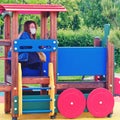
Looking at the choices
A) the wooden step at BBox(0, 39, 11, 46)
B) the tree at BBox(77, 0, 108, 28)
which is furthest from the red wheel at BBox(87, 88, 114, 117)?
the tree at BBox(77, 0, 108, 28)

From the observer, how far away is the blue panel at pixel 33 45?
334 inches

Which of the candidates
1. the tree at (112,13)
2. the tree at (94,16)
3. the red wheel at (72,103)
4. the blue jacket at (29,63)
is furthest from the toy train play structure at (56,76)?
the tree at (94,16)

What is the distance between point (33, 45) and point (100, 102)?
1719 mm

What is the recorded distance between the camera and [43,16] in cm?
951

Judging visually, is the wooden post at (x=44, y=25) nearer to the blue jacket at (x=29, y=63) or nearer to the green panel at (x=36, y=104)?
the blue jacket at (x=29, y=63)

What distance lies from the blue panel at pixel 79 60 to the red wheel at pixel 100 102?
0.39 m

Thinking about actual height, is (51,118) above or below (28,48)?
below

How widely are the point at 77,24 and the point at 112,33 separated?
1651 centimetres

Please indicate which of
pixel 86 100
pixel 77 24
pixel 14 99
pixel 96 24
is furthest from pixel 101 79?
pixel 96 24

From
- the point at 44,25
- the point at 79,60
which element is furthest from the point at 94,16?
the point at 79,60

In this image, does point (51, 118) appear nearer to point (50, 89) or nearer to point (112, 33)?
point (50, 89)

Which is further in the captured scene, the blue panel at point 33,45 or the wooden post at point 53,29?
the wooden post at point 53,29

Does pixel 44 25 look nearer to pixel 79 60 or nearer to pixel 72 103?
pixel 79 60

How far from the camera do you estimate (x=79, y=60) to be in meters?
9.01
